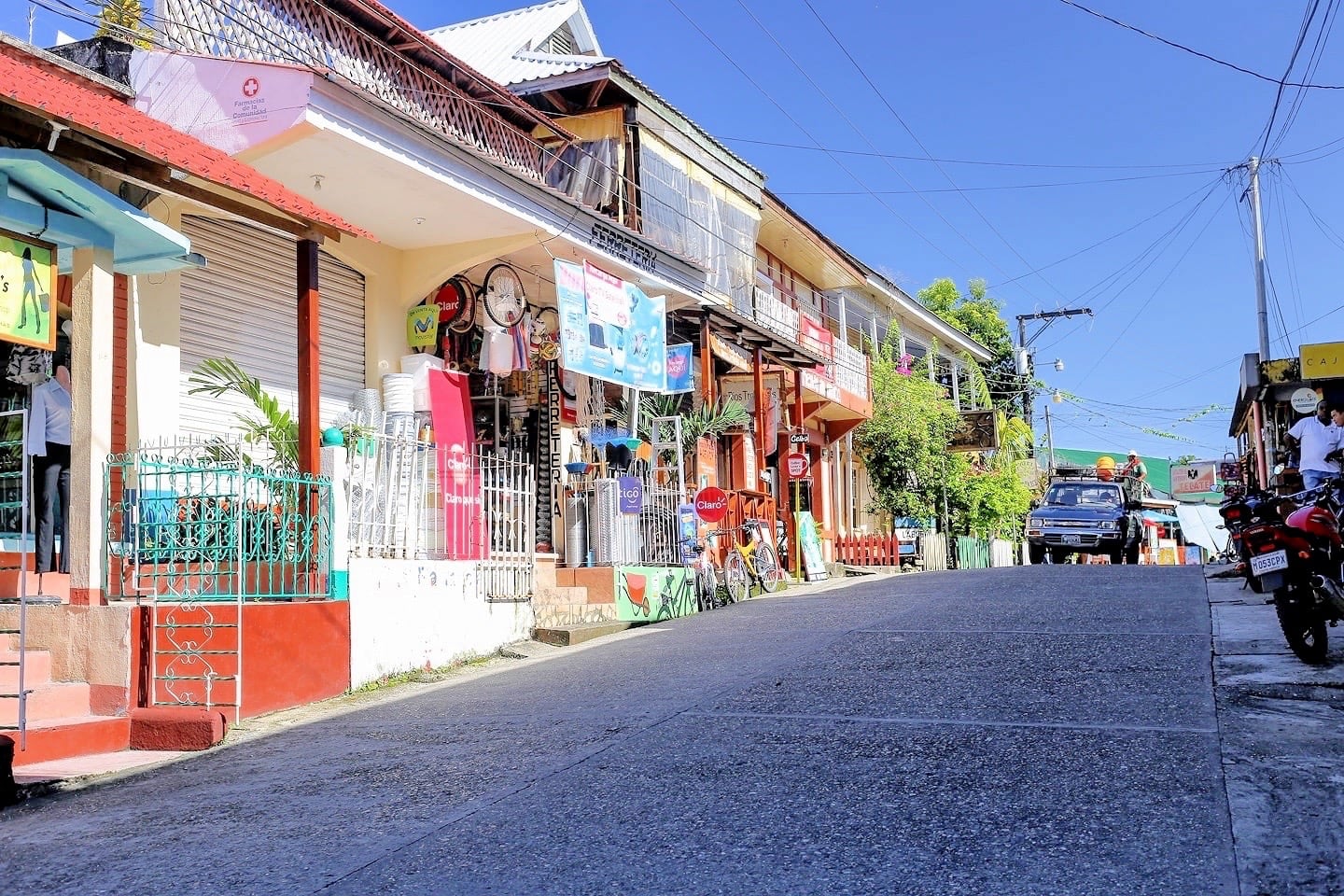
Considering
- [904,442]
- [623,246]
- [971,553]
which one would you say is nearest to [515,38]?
[623,246]

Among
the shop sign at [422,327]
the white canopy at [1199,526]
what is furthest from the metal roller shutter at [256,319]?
the white canopy at [1199,526]

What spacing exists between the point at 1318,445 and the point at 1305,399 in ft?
16.2

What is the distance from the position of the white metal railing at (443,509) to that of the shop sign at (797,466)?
9.88 meters

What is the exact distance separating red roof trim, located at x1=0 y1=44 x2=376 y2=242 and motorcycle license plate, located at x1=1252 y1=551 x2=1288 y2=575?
717 cm

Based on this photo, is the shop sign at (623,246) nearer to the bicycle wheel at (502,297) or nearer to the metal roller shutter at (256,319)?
the bicycle wheel at (502,297)

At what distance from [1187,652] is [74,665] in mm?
7661

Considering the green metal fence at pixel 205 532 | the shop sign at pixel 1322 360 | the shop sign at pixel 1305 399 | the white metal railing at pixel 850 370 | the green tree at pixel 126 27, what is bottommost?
the green metal fence at pixel 205 532

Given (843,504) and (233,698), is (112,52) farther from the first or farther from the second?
(843,504)

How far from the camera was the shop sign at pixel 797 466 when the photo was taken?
21906mm

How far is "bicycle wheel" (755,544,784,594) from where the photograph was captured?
1827cm

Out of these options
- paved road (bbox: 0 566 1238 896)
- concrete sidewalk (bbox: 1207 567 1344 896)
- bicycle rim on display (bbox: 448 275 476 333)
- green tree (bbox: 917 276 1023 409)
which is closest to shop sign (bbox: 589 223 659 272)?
bicycle rim on display (bbox: 448 275 476 333)

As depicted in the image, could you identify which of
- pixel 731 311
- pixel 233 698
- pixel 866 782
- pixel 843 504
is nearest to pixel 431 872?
pixel 866 782

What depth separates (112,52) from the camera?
11070 millimetres

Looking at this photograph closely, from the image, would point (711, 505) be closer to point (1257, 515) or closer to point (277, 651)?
point (277, 651)
